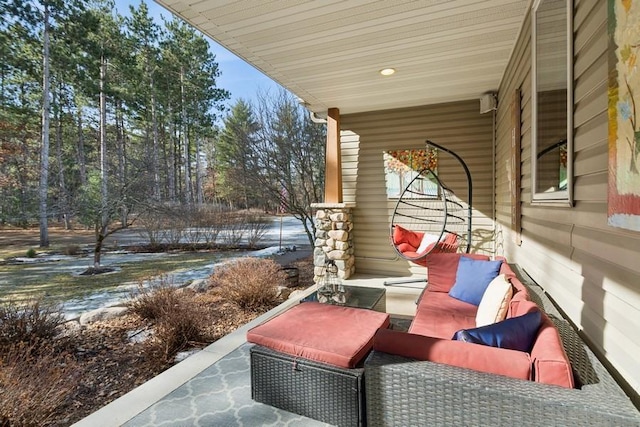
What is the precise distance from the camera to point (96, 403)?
7.29ft

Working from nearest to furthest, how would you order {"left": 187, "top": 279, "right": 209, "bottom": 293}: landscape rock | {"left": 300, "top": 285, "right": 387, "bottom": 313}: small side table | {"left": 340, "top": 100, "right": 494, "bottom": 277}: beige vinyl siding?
{"left": 300, "top": 285, "right": 387, "bottom": 313}: small side table, {"left": 340, "top": 100, "right": 494, "bottom": 277}: beige vinyl siding, {"left": 187, "top": 279, "right": 209, "bottom": 293}: landscape rock

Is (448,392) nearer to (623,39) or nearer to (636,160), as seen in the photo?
(636,160)

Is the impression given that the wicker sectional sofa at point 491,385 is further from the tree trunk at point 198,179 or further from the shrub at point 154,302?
the tree trunk at point 198,179

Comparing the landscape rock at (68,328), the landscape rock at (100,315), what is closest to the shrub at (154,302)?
the landscape rock at (100,315)

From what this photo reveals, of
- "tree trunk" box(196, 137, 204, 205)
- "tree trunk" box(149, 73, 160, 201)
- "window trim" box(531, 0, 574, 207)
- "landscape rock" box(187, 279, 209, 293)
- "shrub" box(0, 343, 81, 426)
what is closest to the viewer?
"window trim" box(531, 0, 574, 207)

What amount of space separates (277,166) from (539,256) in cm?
643

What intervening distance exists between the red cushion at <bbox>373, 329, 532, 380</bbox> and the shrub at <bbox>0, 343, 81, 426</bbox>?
2.11 metres

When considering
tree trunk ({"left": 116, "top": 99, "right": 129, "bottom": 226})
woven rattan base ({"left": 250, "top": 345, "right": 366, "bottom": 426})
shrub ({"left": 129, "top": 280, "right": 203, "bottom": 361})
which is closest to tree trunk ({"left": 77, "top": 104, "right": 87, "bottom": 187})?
tree trunk ({"left": 116, "top": 99, "right": 129, "bottom": 226})

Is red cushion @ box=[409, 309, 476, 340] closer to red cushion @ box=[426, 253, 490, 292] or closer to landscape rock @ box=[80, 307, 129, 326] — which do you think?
red cushion @ box=[426, 253, 490, 292]

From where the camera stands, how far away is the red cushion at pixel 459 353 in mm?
1113

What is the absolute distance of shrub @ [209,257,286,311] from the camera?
4109mm

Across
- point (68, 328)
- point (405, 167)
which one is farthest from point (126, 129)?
point (405, 167)

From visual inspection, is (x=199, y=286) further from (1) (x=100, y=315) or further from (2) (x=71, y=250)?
(2) (x=71, y=250)

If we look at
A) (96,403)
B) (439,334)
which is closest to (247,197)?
(96,403)
